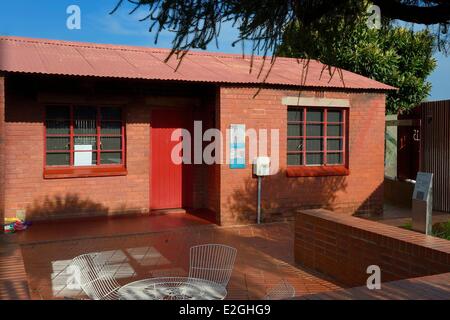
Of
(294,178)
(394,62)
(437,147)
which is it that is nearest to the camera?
(294,178)

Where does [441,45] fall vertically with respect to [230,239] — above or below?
above

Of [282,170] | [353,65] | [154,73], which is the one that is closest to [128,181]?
[154,73]

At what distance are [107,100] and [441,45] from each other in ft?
22.1

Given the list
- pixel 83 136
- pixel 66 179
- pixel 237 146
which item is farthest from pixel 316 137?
pixel 66 179

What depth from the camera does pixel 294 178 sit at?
9.73 meters

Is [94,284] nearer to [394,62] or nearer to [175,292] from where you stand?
[175,292]

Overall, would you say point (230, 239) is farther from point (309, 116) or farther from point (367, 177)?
point (367, 177)

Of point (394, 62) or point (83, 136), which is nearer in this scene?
point (83, 136)

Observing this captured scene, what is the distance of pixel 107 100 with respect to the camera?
9.41m

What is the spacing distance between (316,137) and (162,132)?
3.54 metres

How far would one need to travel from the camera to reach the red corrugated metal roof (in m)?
7.97

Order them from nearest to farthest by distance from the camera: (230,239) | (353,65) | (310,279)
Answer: (310,279) → (230,239) → (353,65)

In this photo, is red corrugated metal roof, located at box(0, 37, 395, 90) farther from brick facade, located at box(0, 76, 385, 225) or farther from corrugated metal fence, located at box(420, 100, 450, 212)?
corrugated metal fence, located at box(420, 100, 450, 212)

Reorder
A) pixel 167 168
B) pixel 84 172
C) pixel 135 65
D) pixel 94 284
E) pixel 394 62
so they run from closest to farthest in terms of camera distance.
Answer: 1. pixel 94 284
2. pixel 135 65
3. pixel 84 172
4. pixel 167 168
5. pixel 394 62
